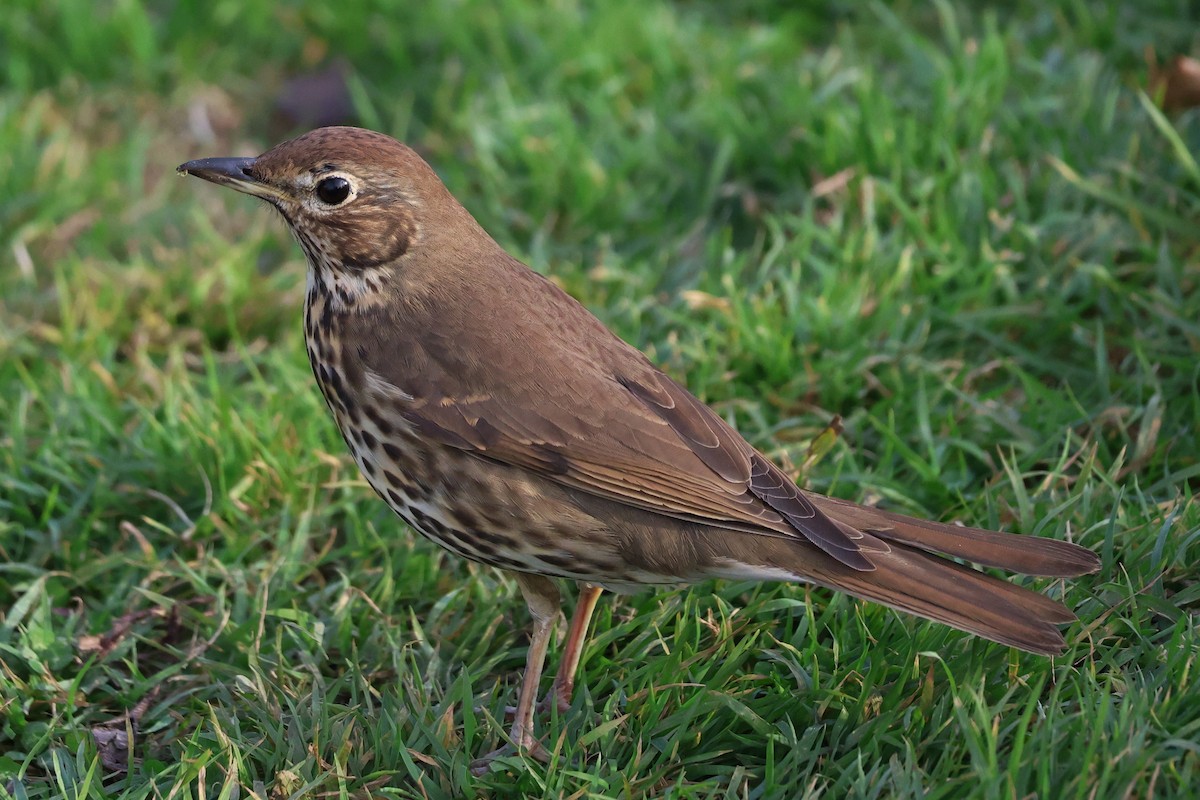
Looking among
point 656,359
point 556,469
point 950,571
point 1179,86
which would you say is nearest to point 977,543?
point 950,571

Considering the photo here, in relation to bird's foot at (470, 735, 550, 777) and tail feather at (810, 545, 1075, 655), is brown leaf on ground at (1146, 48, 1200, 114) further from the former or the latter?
bird's foot at (470, 735, 550, 777)

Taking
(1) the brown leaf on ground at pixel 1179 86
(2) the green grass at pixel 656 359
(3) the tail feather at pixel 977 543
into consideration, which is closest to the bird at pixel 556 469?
(3) the tail feather at pixel 977 543

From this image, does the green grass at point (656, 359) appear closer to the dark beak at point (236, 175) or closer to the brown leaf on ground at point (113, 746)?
the brown leaf on ground at point (113, 746)

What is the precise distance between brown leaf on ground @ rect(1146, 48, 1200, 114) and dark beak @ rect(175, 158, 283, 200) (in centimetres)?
342

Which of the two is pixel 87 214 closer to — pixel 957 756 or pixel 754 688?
pixel 754 688

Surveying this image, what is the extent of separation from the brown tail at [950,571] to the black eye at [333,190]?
1411mm

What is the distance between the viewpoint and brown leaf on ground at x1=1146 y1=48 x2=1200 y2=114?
18.0ft

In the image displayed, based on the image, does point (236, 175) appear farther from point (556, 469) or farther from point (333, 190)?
point (556, 469)

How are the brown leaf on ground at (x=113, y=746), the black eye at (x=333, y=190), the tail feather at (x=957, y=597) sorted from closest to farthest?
the tail feather at (x=957, y=597)
the brown leaf on ground at (x=113, y=746)
the black eye at (x=333, y=190)

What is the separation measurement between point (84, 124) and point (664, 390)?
406cm

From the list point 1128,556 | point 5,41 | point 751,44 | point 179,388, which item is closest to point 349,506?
point 179,388

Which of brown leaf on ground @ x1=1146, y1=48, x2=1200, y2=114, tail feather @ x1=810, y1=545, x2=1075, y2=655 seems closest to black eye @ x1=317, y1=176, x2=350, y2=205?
tail feather @ x1=810, y1=545, x2=1075, y2=655

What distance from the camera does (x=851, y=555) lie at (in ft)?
11.3

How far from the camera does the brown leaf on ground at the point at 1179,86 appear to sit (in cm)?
550
